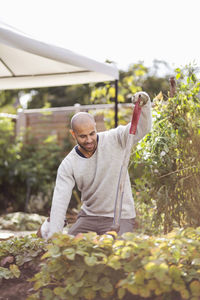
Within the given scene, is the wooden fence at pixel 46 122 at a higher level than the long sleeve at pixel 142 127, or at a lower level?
higher

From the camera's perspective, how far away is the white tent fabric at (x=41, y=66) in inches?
165

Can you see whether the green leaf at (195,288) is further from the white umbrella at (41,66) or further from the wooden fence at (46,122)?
the wooden fence at (46,122)

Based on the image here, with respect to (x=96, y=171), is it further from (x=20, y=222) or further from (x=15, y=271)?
(x=20, y=222)

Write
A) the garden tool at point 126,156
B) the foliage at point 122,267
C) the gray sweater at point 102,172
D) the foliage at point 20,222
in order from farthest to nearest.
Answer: the foliage at point 20,222, the gray sweater at point 102,172, the garden tool at point 126,156, the foliage at point 122,267

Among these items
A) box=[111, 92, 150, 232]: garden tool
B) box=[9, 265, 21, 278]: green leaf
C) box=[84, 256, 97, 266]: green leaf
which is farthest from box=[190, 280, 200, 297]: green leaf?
box=[9, 265, 21, 278]: green leaf

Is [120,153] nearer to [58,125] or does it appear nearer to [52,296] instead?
[52,296]

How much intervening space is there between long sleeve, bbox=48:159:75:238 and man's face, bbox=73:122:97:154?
18 centimetres

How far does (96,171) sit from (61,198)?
12.7 inches

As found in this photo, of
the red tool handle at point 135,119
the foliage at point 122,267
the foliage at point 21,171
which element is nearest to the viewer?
the foliage at point 122,267

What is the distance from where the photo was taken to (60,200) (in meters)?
2.71

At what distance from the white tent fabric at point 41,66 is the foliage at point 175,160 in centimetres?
147

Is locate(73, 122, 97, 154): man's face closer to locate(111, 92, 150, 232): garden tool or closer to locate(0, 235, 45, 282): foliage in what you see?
locate(111, 92, 150, 232): garden tool

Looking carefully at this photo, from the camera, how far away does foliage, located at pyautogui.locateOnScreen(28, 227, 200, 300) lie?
167cm

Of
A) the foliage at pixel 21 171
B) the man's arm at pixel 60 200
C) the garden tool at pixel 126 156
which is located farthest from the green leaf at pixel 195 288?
the foliage at pixel 21 171
